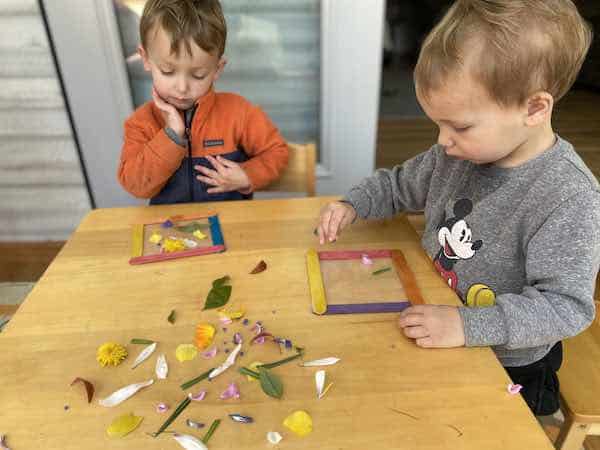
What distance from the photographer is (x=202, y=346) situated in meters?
0.59

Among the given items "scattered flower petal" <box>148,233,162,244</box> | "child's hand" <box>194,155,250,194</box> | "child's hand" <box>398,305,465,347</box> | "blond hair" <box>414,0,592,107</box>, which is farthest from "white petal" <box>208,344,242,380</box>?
"child's hand" <box>194,155,250,194</box>

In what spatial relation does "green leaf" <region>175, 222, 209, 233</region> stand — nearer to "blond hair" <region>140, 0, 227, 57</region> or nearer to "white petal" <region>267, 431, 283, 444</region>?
"blond hair" <region>140, 0, 227, 57</region>

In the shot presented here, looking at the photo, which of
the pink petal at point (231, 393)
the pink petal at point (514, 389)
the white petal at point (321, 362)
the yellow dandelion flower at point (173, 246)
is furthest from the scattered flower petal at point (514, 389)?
the yellow dandelion flower at point (173, 246)

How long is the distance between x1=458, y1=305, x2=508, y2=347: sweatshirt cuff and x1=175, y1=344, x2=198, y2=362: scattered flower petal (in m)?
0.35

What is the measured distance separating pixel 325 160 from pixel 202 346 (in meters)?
1.34

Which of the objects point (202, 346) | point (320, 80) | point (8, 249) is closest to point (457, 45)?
point (202, 346)

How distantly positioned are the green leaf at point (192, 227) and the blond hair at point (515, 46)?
1.68ft

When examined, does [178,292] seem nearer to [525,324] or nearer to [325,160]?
[525,324]

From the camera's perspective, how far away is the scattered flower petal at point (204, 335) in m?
0.59

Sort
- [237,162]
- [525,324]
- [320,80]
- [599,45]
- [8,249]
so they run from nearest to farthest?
1. [525,324]
2. [237,162]
3. [320,80]
4. [8,249]
5. [599,45]

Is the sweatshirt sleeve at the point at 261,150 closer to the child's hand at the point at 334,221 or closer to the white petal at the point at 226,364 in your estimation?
the child's hand at the point at 334,221

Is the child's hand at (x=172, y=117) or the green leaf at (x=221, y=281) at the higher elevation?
the child's hand at (x=172, y=117)

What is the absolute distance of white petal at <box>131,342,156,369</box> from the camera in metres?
0.56

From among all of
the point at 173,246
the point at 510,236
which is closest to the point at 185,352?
the point at 173,246
